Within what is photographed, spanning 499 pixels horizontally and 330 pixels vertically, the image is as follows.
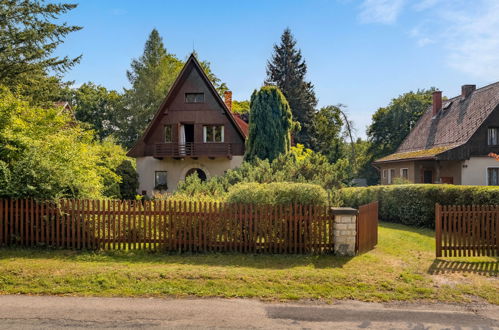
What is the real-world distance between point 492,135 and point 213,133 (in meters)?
18.2

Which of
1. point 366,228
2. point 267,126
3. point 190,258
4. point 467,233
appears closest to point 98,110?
point 267,126

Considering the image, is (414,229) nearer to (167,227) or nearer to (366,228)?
(366,228)

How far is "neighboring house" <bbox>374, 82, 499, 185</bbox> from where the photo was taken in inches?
877

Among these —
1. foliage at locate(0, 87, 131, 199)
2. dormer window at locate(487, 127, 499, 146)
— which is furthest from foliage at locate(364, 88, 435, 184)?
foliage at locate(0, 87, 131, 199)

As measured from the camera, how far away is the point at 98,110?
48.8m

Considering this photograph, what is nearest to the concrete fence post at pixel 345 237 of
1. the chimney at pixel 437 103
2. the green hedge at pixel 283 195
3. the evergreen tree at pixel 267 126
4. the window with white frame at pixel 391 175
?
Result: the green hedge at pixel 283 195

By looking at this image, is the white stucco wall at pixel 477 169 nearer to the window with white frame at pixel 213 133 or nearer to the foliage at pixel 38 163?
the window with white frame at pixel 213 133

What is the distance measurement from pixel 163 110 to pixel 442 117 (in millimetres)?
22058

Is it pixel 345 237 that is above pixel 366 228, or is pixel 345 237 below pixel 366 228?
below

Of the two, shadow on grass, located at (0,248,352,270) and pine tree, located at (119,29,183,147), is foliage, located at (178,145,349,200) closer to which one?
shadow on grass, located at (0,248,352,270)

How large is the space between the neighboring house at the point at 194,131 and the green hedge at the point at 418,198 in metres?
9.47

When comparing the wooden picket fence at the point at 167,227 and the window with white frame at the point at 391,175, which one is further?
the window with white frame at the point at 391,175

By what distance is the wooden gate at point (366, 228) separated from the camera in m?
9.22

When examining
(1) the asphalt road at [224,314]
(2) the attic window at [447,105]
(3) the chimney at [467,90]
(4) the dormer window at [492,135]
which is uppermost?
(3) the chimney at [467,90]
